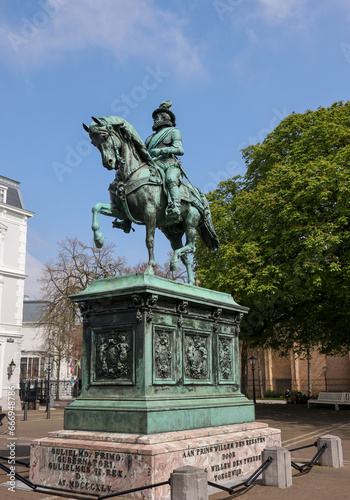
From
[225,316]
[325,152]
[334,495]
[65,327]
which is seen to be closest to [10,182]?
[65,327]

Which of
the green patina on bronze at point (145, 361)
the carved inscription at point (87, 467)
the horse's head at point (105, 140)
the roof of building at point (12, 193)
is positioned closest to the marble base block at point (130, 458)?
the carved inscription at point (87, 467)

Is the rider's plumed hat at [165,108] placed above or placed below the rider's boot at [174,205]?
above

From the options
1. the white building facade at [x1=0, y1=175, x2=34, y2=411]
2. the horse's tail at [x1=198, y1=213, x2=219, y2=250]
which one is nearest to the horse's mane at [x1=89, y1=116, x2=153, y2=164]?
the horse's tail at [x1=198, y1=213, x2=219, y2=250]

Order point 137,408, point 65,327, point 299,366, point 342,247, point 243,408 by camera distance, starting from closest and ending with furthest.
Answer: point 137,408 < point 243,408 < point 342,247 < point 65,327 < point 299,366

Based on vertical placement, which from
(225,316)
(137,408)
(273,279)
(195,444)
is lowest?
(195,444)

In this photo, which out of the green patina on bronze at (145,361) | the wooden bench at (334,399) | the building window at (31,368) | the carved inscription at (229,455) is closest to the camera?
the green patina on bronze at (145,361)

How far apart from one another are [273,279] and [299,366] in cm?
4137

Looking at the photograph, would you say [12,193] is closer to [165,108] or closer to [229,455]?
[165,108]

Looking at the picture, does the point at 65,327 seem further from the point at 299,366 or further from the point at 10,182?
the point at 299,366

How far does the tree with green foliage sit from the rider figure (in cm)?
1217

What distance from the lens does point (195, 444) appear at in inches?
309

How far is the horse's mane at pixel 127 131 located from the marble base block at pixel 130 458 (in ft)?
15.9

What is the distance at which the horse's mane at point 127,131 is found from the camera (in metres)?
8.95

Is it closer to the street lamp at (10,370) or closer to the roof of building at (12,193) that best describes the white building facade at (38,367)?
the street lamp at (10,370)
